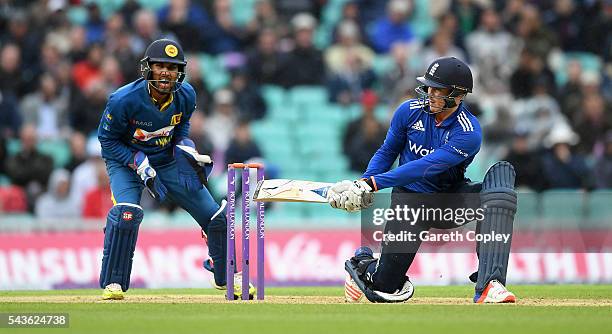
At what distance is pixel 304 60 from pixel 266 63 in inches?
22.8

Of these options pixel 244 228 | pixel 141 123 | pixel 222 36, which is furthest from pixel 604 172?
pixel 141 123

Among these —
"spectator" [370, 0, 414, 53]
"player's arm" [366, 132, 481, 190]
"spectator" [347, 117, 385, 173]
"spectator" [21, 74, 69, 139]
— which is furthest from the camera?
"spectator" [370, 0, 414, 53]

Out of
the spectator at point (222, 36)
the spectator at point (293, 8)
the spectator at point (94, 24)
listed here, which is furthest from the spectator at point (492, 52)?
the spectator at point (94, 24)

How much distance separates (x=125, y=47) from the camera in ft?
60.9

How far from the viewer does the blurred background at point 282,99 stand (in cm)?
1482

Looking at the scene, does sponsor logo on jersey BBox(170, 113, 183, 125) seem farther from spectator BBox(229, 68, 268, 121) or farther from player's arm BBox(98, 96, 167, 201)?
spectator BBox(229, 68, 268, 121)

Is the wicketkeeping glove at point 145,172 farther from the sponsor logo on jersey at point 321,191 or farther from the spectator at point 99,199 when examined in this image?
the spectator at point 99,199

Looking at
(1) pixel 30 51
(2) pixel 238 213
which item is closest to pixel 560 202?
(2) pixel 238 213

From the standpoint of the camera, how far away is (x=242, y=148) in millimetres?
16906

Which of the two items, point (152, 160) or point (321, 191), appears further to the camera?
point (152, 160)

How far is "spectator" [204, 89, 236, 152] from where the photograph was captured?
57.8 ft

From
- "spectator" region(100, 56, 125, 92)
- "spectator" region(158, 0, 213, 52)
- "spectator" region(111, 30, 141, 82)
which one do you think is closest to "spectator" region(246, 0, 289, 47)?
"spectator" region(158, 0, 213, 52)

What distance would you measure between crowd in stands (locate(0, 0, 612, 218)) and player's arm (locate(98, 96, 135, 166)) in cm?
540

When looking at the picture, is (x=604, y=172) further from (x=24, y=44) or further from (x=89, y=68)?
(x=24, y=44)
